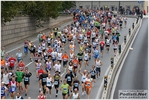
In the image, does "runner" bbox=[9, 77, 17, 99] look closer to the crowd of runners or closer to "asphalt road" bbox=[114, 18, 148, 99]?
the crowd of runners

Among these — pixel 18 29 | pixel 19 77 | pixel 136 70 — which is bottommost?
pixel 136 70

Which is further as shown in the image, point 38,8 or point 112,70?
point 38,8

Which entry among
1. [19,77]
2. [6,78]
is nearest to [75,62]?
[19,77]

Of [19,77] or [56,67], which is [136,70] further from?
[19,77]

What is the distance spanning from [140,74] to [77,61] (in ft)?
17.5

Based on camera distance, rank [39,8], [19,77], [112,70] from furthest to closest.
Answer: [39,8], [112,70], [19,77]

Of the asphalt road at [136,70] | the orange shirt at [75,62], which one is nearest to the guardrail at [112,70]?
the asphalt road at [136,70]

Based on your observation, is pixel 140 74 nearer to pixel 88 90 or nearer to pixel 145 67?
pixel 145 67

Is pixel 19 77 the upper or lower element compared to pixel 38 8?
lower

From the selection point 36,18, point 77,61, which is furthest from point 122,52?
point 36,18

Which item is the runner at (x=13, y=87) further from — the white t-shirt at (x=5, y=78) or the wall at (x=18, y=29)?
the wall at (x=18, y=29)

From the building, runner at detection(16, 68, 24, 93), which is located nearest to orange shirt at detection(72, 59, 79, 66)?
runner at detection(16, 68, 24, 93)

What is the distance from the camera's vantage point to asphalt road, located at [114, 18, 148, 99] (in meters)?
25.2

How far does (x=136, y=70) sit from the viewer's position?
30266 millimetres
